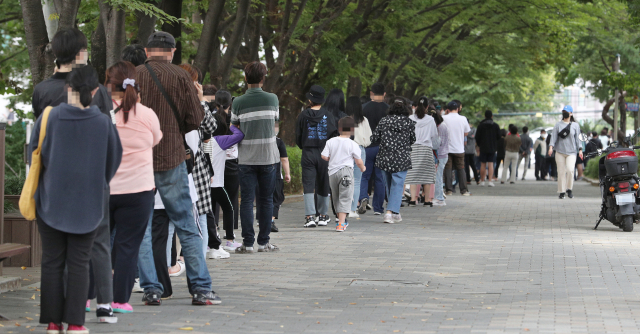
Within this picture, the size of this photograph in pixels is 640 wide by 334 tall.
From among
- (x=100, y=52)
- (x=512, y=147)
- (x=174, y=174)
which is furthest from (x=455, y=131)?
(x=174, y=174)

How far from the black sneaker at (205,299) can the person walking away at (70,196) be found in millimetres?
1269

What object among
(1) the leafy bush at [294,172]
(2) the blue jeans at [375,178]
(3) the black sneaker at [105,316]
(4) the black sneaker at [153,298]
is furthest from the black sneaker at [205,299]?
(1) the leafy bush at [294,172]

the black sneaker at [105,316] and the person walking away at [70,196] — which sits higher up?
the person walking away at [70,196]

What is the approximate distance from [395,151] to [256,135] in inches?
168

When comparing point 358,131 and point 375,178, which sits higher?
point 358,131

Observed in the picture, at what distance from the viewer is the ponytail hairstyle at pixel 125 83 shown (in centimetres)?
577

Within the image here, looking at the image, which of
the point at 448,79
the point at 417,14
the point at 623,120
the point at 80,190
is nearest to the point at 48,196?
the point at 80,190

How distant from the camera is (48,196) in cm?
505

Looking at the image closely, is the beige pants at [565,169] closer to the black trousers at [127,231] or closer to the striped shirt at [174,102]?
the striped shirt at [174,102]

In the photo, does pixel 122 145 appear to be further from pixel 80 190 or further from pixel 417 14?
pixel 417 14

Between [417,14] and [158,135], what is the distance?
16.8 metres

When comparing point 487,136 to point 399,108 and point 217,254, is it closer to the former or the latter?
point 399,108

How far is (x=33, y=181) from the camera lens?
5.11 meters

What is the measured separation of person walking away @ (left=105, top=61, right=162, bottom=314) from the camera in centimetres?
572
